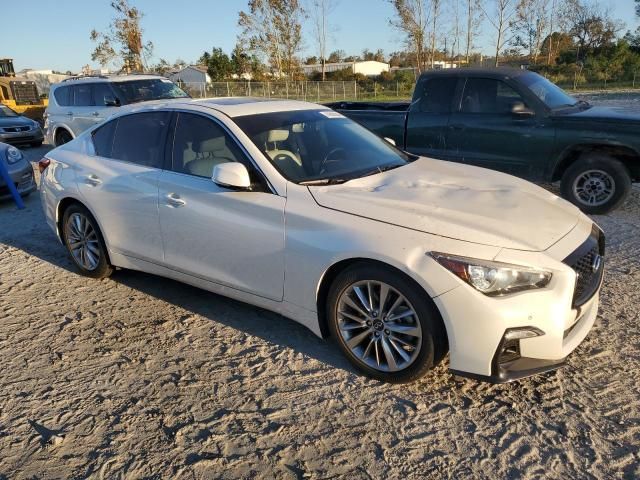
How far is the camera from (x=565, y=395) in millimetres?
3027

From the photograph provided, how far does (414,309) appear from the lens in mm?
2904

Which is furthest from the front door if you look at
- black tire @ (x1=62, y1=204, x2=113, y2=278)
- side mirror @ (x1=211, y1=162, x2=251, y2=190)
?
black tire @ (x1=62, y1=204, x2=113, y2=278)

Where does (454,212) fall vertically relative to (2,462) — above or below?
above

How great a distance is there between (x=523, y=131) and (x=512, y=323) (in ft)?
15.8

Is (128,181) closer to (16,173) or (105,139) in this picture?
(105,139)

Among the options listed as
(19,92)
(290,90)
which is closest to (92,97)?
(19,92)

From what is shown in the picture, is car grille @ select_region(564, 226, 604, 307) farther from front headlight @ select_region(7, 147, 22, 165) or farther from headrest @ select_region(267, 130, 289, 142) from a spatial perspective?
front headlight @ select_region(7, 147, 22, 165)

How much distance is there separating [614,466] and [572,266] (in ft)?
3.30

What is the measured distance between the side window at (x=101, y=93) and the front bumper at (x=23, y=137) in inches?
181

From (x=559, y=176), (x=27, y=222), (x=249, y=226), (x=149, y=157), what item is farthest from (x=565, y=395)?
(x=27, y=222)

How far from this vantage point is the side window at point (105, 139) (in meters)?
4.70

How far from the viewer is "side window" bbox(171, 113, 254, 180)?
3.75 metres

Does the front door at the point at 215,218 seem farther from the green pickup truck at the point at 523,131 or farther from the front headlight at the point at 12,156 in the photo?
the front headlight at the point at 12,156

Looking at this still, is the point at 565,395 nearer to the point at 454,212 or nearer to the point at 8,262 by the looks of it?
the point at 454,212
